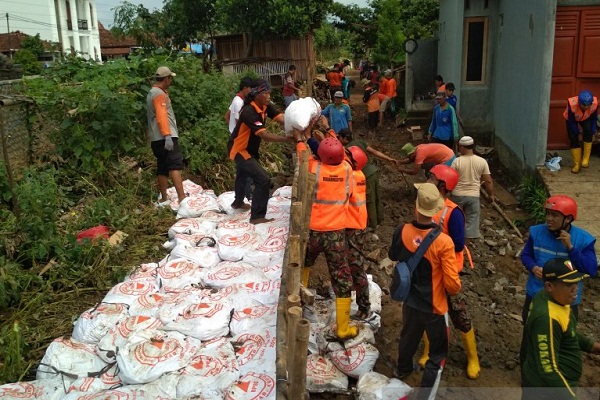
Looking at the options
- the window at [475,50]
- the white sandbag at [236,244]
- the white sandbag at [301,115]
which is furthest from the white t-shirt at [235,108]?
the window at [475,50]

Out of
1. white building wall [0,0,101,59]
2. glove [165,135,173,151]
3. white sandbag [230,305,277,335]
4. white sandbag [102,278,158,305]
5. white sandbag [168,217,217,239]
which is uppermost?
white building wall [0,0,101,59]

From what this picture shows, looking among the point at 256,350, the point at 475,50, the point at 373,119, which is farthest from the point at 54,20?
the point at 256,350

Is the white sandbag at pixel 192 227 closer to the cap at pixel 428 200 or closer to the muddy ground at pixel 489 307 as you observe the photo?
the muddy ground at pixel 489 307

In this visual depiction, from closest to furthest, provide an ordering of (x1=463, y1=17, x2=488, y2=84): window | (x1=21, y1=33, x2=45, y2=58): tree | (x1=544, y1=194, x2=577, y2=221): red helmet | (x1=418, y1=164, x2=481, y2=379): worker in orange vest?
(x1=544, y1=194, x2=577, y2=221): red helmet < (x1=418, y1=164, x2=481, y2=379): worker in orange vest < (x1=463, y1=17, x2=488, y2=84): window < (x1=21, y1=33, x2=45, y2=58): tree

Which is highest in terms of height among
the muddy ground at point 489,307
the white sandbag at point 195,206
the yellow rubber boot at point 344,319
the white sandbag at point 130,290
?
the white sandbag at point 195,206

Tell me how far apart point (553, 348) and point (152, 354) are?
8.35 feet

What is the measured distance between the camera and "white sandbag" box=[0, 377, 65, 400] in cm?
346

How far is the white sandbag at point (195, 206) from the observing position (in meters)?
6.56

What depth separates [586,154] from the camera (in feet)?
27.1

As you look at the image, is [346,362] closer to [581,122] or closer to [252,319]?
[252,319]

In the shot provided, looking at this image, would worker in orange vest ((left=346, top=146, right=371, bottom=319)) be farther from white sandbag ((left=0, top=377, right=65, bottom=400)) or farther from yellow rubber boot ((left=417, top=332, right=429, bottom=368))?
white sandbag ((left=0, top=377, right=65, bottom=400))

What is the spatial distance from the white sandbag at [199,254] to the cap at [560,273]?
318 cm

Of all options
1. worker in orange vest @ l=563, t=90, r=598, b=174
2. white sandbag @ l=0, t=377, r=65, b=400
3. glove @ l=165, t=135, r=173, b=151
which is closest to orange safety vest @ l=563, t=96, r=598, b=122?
worker in orange vest @ l=563, t=90, r=598, b=174

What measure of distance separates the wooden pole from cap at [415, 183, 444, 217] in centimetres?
121
